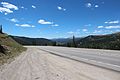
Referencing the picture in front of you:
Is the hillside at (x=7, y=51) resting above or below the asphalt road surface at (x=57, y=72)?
above

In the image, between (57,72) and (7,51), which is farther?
(7,51)

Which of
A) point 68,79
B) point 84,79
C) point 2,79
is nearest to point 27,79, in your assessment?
point 2,79

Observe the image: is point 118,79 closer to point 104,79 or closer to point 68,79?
point 104,79

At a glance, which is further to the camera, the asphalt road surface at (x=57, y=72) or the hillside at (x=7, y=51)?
the hillside at (x=7, y=51)

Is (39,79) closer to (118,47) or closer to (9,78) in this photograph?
(9,78)

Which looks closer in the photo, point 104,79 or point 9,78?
point 104,79

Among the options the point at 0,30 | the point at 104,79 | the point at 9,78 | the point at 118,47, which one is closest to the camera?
the point at 104,79

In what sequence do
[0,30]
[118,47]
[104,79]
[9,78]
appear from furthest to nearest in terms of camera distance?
[0,30]
[118,47]
[9,78]
[104,79]

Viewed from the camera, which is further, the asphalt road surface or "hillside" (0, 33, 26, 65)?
"hillside" (0, 33, 26, 65)

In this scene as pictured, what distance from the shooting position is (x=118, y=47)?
142 ft

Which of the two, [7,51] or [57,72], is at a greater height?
[7,51]

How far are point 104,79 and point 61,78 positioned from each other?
1.82 meters

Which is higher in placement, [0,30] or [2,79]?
[0,30]

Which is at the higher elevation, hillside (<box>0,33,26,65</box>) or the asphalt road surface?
hillside (<box>0,33,26,65</box>)
